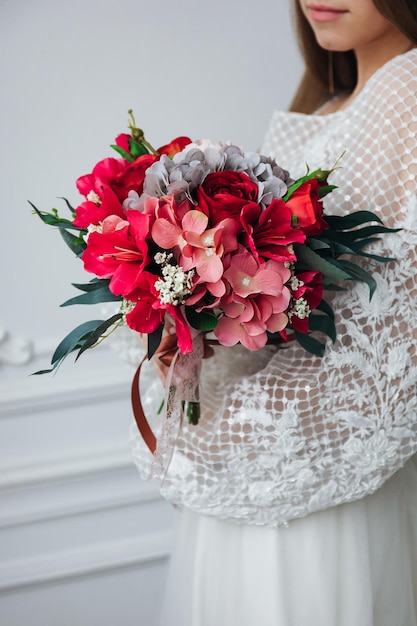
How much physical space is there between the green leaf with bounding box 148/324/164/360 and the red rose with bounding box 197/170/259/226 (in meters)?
0.17

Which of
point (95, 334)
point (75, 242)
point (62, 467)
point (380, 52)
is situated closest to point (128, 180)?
point (75, 242)

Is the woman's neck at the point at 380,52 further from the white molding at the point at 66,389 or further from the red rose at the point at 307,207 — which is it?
the white molding at the point at 66,389

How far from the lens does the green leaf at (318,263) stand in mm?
907

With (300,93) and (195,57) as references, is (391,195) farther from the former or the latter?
(195,57)

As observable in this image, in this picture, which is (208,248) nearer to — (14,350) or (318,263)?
(318,263)

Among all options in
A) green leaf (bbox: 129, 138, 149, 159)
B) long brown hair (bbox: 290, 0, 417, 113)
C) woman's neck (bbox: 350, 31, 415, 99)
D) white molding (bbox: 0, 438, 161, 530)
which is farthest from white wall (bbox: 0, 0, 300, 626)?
green leaf (bbox: 129, 138, 149, 159)

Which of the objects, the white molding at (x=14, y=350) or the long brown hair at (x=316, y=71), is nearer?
the long brown hair at (x=316, y=71)

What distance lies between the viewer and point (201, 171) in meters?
0.87

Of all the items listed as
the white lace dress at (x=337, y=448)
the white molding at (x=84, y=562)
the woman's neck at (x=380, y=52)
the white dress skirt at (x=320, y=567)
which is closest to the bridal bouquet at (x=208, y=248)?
the white lace dress at (x=337, y=448)

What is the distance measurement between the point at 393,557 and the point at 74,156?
3.66 ft

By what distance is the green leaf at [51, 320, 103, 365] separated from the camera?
0.90 meters

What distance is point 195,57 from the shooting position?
1.59 m

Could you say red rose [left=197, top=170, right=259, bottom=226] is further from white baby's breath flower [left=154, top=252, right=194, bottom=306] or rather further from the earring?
the earring
